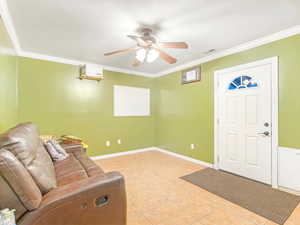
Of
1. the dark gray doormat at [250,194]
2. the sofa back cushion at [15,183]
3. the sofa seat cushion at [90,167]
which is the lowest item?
the dark gray doormat at [250,194]

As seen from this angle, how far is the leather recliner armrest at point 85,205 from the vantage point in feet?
3.23

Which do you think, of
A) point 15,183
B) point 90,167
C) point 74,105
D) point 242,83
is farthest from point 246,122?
point 74,105

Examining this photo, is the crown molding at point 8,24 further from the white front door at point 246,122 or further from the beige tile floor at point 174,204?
the white front door at point 246,122

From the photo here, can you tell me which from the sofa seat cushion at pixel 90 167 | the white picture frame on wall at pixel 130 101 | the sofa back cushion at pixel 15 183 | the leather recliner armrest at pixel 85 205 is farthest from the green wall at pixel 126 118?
the leather recliner armrest at pixel 85 205

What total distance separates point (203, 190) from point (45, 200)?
208 centimetres

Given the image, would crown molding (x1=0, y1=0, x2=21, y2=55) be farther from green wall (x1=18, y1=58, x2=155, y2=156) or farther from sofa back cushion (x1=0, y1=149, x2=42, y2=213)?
sofa back cushion (x1=0, y1=149, x2=42, y2=213)

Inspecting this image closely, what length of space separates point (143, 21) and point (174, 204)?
248 cm

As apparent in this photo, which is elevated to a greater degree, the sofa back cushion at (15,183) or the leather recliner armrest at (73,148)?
the sofa back cushion at (15,183)

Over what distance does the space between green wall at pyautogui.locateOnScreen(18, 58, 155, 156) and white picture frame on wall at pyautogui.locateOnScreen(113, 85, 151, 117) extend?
12cm

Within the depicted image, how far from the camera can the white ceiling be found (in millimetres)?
1689

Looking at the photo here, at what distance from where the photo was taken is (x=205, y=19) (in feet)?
6.37

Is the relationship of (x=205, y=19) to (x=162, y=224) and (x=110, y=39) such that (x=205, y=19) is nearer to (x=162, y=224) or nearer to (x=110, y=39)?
(x=110, y=39)

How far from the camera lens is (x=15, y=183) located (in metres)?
0.93

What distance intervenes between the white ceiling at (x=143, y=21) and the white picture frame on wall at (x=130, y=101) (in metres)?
1.46
